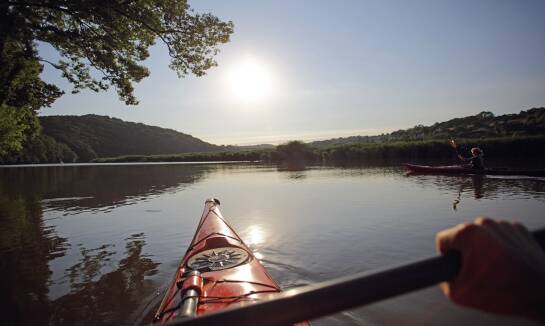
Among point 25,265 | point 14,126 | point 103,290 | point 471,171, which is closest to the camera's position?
point 103,290

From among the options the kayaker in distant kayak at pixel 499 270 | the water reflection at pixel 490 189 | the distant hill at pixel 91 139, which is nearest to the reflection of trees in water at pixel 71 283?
the kayaker in distant kayak at pixel 499 270

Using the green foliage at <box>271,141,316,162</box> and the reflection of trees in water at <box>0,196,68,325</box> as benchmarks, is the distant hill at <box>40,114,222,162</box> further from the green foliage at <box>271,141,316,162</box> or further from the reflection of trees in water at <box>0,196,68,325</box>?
the reflection of trees in water at <box>0,196,68,325</box>

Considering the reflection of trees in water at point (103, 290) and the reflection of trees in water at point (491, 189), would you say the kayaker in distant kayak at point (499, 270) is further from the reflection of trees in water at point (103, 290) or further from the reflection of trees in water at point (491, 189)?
the reflection of trees in water at point (491, 189)

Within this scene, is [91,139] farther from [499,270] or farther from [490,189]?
[499,270]

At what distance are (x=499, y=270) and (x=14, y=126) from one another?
25390 mm

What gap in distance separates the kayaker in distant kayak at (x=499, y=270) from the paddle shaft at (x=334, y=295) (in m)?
0.06

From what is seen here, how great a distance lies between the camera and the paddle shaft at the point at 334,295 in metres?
0.96

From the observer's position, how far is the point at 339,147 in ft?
261

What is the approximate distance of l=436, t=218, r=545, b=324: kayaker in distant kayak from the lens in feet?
3.46

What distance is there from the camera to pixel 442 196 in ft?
68.7

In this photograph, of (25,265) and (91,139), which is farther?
(91,139)

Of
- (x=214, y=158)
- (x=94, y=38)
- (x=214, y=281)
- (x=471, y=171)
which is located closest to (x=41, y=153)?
(x=214, y=158)

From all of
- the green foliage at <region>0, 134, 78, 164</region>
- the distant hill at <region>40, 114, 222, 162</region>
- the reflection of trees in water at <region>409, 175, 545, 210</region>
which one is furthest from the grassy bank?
the distant hill at <region>40, 114, 222, 162</region>

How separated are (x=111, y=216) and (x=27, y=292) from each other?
33.1 feet
